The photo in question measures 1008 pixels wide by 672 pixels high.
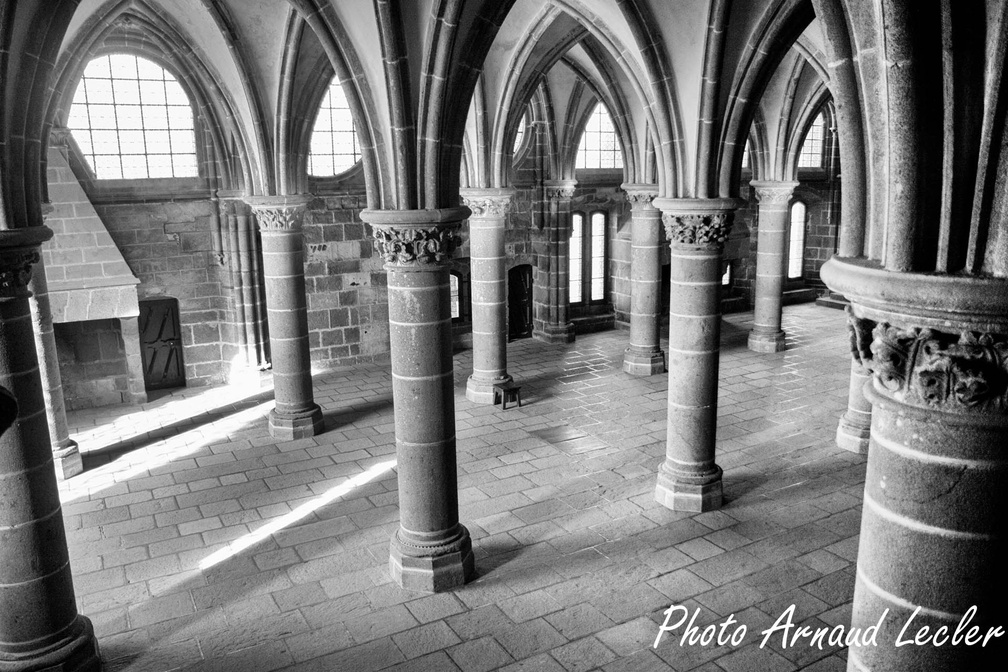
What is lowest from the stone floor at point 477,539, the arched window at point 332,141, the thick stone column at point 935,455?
the stone floor at point 477,539

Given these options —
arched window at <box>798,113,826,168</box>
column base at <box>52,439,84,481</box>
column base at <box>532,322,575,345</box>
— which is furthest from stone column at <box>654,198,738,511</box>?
arched window at <box>798,113,826,168</box>

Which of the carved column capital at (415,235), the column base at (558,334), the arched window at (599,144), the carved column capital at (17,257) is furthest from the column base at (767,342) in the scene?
the carved column capital at (17,257)

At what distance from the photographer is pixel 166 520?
7.76m

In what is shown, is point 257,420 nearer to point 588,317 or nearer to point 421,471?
point 421,471

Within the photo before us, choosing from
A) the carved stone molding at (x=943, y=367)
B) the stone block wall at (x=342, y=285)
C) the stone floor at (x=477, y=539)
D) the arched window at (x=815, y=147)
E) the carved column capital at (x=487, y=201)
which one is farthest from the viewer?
the arched window at (x=815, y=147)

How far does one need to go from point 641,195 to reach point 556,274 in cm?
298

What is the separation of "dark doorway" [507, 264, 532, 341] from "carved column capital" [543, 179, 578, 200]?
1.64 m

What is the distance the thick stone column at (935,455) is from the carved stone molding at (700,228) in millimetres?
4207

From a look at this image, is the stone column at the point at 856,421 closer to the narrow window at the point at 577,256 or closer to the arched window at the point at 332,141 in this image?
the narrow window at the point at 577,256

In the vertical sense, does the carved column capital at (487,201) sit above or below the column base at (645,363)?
above

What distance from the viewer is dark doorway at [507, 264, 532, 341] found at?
52.4 ft

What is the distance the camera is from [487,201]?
11102 millimetres

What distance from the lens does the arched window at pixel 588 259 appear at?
1655cm

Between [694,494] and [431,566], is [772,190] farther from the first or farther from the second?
[431,566]
